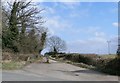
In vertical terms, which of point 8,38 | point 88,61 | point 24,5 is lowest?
point 88,61

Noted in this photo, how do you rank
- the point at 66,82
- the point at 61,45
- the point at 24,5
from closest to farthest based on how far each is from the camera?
the point at 66,82 → the point at 24,5 → the point at 61,45

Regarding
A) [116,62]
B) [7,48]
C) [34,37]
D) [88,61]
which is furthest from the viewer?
[34,37]

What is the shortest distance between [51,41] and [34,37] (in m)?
60.6

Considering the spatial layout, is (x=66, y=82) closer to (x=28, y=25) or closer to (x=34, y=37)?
(x=28, y=25)

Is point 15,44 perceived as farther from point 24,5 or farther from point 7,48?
point 24,5

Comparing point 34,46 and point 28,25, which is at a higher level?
point 28,25

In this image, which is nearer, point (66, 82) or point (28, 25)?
point (66, 82)

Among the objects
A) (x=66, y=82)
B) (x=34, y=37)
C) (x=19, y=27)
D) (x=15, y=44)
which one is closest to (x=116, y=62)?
(x=66, y=82)

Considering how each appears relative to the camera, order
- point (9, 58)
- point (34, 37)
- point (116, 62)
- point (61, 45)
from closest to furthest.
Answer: point (116, 62) < point (9, 58) < point (34, 37) < point (61, 45)

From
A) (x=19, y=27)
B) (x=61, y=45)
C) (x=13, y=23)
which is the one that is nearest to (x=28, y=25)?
(x=19, y=27)

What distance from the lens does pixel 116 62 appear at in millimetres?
30109

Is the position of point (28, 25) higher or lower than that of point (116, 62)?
higher

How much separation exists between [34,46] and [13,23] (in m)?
14.5

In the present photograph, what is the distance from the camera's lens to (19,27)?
5247 centimetres
